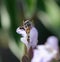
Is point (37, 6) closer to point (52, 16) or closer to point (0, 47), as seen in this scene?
point (52, 16)

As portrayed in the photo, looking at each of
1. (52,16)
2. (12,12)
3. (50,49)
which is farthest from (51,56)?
(12,12)

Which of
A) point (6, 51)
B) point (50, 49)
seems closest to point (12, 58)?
point (6, 51)

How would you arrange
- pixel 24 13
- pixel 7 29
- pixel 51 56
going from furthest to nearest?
1. pixel 7 29
2. pixel 24 13
3. pixel 51 56

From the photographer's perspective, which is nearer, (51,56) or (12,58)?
(51,56)

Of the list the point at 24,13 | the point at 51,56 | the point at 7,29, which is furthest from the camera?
the point at 7,29

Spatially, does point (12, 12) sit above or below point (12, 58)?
above

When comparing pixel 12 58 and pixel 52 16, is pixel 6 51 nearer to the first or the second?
pixel 12 58
